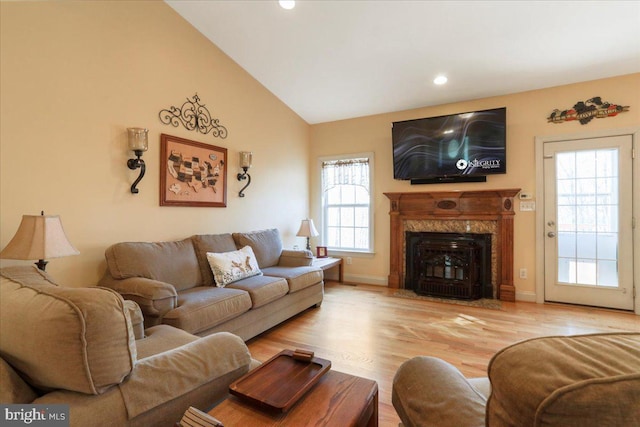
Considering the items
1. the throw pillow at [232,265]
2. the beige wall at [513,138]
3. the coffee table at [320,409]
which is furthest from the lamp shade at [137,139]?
the beige wall at [513,138]

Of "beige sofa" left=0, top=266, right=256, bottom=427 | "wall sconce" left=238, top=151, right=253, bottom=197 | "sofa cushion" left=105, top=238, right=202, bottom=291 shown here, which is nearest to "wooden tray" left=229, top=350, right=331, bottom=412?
"beige sofa" left=0, top=266, right=256, bottom=427

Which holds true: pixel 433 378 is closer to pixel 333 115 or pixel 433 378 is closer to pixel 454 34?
pixel 454 34

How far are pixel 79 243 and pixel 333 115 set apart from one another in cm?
379

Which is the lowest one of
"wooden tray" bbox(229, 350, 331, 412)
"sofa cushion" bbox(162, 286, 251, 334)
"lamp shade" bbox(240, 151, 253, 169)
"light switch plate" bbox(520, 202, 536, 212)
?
"sofa cushion" bbox(162, 286, 251, 334)

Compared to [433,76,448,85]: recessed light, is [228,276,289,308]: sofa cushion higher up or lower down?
lower down

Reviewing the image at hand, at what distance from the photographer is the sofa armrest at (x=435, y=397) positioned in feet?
2.56

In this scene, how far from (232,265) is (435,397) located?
247 centimetres

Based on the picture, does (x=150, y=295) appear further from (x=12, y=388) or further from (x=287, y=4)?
(x=287, y=4)

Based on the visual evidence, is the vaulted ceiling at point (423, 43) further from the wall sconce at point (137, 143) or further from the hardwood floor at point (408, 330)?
the hardwood floor at point (408, 330)

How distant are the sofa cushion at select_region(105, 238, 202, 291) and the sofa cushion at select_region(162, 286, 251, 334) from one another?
6.6 inches

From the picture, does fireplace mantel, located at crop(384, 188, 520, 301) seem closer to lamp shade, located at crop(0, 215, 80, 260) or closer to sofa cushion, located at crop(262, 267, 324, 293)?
sofa cushion, located at crop(262, 267, 324, 293)

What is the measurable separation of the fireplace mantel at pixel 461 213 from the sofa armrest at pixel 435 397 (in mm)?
3504

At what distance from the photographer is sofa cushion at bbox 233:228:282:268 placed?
3561 mm

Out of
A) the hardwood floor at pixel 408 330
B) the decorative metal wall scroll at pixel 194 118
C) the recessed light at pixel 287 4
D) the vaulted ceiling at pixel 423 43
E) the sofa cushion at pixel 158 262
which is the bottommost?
the hardwood floor at pixel 408 330
